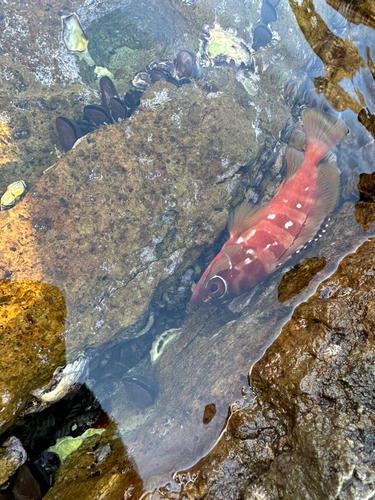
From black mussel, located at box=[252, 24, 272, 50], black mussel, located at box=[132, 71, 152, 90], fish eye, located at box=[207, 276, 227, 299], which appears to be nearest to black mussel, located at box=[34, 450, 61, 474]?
fish eye, located at box=[207, 276, 227, 299]

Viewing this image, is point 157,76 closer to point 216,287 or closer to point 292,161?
point 292,161

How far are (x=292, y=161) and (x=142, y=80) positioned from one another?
110 inches

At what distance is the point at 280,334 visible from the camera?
8.84ft

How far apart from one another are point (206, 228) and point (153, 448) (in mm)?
2938

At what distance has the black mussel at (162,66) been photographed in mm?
4809

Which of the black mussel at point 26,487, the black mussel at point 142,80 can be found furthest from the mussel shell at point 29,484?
the black mussel at point 142,80

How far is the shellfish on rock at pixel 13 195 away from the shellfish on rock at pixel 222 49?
3623 millimetres

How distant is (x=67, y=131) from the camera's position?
165 inches

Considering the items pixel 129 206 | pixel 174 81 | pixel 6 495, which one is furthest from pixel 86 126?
pixel 6 495

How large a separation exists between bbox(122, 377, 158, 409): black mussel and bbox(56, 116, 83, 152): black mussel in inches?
138

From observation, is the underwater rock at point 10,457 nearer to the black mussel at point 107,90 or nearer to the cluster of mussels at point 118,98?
the cluster of mussels at point 118,98

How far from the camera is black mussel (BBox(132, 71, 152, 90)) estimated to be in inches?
186

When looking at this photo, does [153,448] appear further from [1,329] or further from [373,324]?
[373,324]

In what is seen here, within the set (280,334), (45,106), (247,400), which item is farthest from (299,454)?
(45,106)
